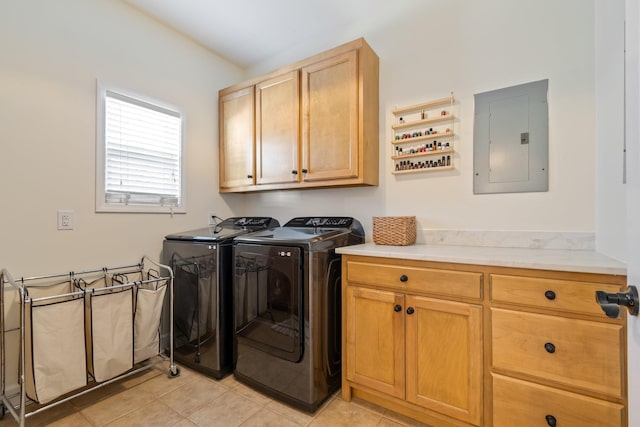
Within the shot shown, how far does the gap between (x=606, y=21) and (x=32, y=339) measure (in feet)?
11.0

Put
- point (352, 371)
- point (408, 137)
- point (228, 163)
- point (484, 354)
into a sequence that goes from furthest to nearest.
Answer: point (228, 163) < point (408, 137) < point (352, 371) < point (484, 354)

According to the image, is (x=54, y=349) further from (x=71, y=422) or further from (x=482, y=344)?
(x=482, y=344)

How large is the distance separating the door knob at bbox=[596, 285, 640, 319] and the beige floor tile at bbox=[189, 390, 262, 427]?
1.73 meters

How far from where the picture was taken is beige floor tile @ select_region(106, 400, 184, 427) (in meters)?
1.58

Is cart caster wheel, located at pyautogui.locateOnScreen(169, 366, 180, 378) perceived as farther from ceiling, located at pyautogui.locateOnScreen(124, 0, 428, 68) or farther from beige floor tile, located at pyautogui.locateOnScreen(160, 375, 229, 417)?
ceiling, located at pyautogui.locateOnScreen(124, 0, 428, 68)

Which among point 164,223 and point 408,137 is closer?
point 408,137

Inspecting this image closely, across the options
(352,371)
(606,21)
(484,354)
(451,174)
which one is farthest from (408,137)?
(352,371)

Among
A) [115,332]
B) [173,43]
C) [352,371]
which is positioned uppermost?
[173,43]

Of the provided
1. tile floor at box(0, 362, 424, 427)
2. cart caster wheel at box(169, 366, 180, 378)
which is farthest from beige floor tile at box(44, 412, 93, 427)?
cart caster wheel at box(169, 366, 180, 378)

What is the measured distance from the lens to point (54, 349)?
1.53 meters

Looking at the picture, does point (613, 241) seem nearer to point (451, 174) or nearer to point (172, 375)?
point (451, 174)

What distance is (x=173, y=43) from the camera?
2.50 m

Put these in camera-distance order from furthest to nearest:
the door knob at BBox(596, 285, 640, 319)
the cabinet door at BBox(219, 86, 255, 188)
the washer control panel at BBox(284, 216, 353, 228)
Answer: the cabinet door at BBox(219, 86, 255, 188) → the washer control panel at BBox(284, 216, 353, 228) → the door knob at BBox(596, 285, 640, 319)

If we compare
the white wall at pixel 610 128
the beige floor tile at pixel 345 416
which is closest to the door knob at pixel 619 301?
the white wall at pixel 610 128
